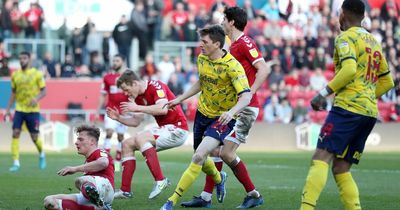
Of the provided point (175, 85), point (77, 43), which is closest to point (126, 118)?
point (175, 85)

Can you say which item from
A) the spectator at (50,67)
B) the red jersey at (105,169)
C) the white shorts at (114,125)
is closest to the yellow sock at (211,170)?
the red jersey at (105,169)

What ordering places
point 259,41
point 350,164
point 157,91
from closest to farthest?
point 350,164, point 157,91, point 259,41

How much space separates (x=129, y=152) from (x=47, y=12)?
18.4 m

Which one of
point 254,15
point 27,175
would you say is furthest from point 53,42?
point 27,175

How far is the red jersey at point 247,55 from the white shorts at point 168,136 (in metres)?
1.49

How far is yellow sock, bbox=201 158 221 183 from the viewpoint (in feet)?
41.8

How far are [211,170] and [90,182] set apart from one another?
2.57m

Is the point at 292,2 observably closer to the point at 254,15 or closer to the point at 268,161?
the point at 254,15

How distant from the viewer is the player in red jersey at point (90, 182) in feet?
34.9

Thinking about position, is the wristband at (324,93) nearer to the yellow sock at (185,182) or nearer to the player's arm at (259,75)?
the yellow sock at (185,182)

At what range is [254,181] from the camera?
1733 centimetres

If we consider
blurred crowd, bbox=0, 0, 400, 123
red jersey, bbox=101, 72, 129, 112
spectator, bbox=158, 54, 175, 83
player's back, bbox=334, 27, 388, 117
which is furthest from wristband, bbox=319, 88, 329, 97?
spectator, bbox=158, 54, 175, 83

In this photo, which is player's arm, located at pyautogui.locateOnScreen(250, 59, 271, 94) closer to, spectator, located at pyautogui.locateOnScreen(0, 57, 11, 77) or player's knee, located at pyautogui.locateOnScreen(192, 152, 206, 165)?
player's knee, located at pyautogui.locateOnScreen(192, 152, 206, 165)

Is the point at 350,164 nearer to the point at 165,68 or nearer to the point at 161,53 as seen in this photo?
the point at 165,68
